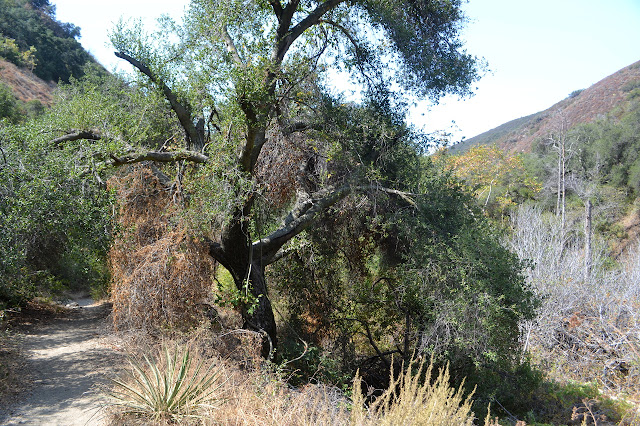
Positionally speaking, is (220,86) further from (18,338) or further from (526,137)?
(526,137)

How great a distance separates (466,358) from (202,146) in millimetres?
6033

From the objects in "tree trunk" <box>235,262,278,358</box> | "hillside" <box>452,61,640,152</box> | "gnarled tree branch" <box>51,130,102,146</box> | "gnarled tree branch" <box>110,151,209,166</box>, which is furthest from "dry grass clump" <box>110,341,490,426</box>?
"hillside" <box>452,61,640,152</box>

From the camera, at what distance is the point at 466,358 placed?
23.4ft

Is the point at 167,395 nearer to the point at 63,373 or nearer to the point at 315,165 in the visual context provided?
the point at 63,373

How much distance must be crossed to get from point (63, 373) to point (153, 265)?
2.62 m

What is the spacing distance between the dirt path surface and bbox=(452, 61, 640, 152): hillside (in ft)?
138

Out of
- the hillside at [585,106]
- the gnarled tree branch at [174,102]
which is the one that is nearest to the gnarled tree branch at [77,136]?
the gnarled tree branch at [174,102]

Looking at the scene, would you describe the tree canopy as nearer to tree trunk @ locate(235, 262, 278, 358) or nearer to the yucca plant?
tree trunk @ locate(235, 262, 278, 358)

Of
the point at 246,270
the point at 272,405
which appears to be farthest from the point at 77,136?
the point at 272,405

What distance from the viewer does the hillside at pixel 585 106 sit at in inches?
1921

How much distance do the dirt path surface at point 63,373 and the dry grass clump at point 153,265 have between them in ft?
3.22

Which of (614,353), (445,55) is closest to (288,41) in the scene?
(445,55)

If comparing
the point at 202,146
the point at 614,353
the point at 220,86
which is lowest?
the point at 614,353

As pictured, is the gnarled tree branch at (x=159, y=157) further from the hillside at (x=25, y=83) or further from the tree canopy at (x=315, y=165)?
the hillside at (x=25, y=83)
